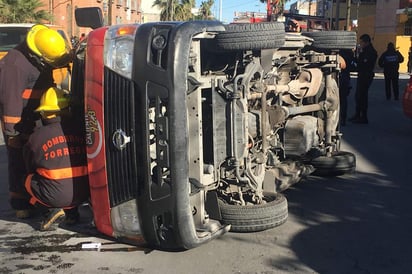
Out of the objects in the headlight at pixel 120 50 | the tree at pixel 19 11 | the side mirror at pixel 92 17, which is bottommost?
the headlight at pixel 120 50

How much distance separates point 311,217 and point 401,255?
1.10m

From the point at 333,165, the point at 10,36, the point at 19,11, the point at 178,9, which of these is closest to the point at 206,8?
the point at 178,9

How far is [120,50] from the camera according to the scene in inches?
155

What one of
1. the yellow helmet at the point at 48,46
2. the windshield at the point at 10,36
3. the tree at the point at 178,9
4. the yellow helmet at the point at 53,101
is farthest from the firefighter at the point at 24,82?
the tree at the point at 178,9

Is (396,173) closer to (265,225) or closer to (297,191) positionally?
(297,191)

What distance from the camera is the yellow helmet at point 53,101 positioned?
4637 mm

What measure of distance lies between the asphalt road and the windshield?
828cm

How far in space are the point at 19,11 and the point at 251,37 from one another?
20614mm

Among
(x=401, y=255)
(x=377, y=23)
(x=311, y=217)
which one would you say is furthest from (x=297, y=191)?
(x=377, y=23)

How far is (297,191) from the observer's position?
20.2 feet

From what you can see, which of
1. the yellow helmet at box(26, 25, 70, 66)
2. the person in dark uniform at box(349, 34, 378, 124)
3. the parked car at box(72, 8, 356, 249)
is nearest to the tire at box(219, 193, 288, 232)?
the parked car at box(72, 8, 356, 249)

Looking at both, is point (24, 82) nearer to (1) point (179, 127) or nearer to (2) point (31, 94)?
(2) point (31, 94)

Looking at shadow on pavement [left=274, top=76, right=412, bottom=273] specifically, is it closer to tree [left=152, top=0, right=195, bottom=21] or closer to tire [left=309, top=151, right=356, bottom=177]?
tire [left=309, top=151, right=356, bottom=177]

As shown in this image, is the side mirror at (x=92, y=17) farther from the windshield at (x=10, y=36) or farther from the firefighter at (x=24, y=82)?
the windshield at (x=10, y=36)
